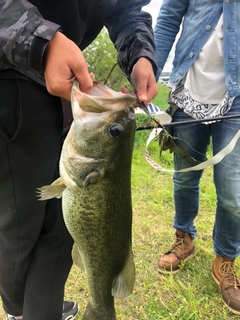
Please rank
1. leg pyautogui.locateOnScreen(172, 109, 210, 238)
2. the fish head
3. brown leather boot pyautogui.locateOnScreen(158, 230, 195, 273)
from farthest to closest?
brown leather boot pyautogui.locateOnScreen(158, 230, 195, 273)
leg pyautogui.locateOnScreen(172, 109, 210, 238)
the fish head

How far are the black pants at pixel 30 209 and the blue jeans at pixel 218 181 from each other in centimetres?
124

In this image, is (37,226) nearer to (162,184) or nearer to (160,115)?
(160,115)

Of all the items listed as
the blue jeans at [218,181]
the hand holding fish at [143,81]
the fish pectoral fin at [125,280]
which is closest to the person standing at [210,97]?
the blue jeans at [218,181]

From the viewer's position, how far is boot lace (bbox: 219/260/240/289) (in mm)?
2711

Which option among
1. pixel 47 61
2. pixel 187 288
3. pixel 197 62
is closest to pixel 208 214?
pixel 187 288

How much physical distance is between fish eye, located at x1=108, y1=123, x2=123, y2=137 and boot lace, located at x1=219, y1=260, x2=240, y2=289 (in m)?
1.81

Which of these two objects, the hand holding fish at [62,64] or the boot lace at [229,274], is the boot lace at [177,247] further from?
the hand holding fish at [62,64]

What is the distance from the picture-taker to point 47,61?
4.00 ft

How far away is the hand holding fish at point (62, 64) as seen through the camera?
3.93 feet

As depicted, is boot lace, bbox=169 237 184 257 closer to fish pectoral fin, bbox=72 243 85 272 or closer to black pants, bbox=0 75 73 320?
black pants, bbox=0 75 73 320

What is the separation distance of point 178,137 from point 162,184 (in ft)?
6.61

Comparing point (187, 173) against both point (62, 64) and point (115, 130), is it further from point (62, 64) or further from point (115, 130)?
point (62, 64)

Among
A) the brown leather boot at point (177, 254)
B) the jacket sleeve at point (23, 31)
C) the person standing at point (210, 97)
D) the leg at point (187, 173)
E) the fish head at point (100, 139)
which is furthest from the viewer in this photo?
the brown leather boot at point (177, 254)

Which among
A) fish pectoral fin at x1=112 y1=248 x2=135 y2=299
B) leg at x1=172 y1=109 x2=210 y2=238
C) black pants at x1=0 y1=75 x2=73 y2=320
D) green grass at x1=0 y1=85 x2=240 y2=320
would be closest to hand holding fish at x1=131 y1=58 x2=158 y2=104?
black pants at x1=0 y1=75 x2=73 y2=320
